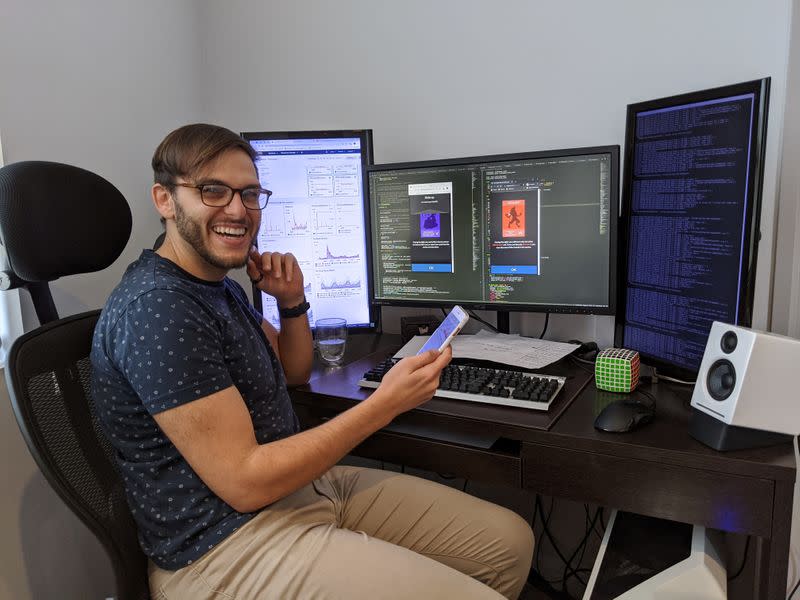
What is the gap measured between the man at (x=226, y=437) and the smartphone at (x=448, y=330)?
0.12ft

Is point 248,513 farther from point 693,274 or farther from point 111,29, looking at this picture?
point 111,29

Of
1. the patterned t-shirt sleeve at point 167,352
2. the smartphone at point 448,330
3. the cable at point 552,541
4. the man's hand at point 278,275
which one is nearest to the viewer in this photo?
the patterned t-shirt sleeve at point 167,352

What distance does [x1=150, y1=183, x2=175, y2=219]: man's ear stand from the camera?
112cm

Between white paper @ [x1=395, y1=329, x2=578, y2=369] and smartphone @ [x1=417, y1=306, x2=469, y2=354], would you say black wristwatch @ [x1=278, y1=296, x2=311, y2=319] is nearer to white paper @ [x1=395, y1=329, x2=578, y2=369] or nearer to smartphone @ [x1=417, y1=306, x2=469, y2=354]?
white paper @ [x1=395, y1=329, x2=578, y2=369]

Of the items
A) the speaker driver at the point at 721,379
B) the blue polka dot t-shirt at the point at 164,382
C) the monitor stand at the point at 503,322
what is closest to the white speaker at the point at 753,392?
the speaker driver at the point at 721,379

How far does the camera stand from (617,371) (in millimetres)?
1302

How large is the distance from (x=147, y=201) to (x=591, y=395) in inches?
59.1

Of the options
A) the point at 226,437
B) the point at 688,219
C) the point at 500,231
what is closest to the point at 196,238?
the point at 226,437

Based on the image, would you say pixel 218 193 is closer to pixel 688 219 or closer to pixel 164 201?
pixel 164 201

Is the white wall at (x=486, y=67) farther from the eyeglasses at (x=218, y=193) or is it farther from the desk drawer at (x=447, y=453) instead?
the eyeglasses at (x=218, y=193)

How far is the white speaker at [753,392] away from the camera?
0.96 metres

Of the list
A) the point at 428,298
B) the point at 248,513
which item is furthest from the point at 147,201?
the point at 248,513

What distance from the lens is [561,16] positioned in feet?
5.34

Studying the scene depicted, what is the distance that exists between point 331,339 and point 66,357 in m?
0.67
